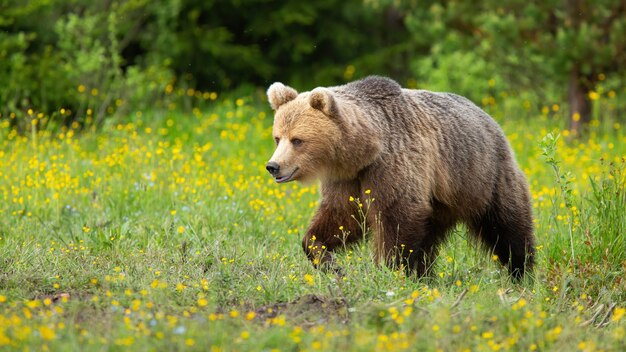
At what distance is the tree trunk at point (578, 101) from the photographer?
37.8 ft

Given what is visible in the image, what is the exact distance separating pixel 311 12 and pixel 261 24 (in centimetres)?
85

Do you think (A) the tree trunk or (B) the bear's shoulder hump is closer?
(B) the bear's shoulder hump

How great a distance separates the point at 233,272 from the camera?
5156mm

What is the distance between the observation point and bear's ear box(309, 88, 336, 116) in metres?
5.36

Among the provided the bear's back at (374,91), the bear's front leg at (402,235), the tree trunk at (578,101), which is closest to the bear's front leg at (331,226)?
the bear's front leg at (402,235)

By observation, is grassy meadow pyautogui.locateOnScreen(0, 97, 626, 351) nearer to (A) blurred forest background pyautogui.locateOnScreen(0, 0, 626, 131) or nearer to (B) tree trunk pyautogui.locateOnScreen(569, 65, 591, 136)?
(A) blurred forest background pyautogui.locateOnScreen(0, 0, 626, 131)

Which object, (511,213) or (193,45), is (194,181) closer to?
(511,213)

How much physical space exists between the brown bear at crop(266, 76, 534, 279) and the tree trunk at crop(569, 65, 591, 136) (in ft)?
18.6

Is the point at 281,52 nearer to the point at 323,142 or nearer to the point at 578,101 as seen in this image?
the point at 578,101

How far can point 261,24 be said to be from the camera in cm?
1444

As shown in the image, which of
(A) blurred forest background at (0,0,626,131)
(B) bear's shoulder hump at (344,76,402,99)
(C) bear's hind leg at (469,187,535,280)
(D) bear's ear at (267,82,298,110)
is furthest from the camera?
(A) blurred forest background at (0,0,626,131)

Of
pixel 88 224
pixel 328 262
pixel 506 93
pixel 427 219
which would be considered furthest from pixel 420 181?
pixel 506 93

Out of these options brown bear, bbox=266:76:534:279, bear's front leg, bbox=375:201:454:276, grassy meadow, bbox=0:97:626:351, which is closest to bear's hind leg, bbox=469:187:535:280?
Result: brown bear, bbox=266:76:534:279

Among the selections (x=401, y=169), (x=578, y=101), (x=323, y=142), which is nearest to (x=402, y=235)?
(x=401, y=169)
